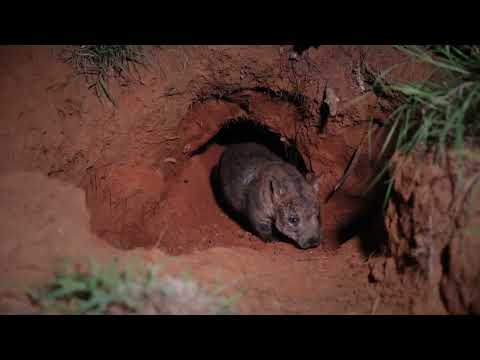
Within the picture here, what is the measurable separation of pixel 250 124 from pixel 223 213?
61.9 inches

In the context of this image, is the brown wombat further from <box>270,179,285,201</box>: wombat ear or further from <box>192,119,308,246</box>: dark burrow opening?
<box>192,119,308,246</box>: dark burrow opening

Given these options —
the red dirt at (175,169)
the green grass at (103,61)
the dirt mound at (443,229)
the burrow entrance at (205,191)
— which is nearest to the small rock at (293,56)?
the red dirt at (175,169)

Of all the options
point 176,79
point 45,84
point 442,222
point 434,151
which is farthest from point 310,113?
point 45,84

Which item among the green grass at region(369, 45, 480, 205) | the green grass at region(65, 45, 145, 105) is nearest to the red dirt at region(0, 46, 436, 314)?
the green grass at region(65, 45, 145, 105)

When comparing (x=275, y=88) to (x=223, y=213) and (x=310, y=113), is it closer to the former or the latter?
(x=310, y=113)

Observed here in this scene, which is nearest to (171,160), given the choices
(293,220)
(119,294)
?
(293,220)

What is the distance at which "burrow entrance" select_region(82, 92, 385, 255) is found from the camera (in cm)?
473

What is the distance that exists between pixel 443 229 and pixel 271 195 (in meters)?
2.48

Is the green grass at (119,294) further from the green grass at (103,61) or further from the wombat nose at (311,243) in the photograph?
the green grass at (103,61)

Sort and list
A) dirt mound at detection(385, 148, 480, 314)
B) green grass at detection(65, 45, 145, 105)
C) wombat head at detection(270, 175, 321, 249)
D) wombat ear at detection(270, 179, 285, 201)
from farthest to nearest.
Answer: wombat ear at detection(270, 179, 285, 201) < wombat head at detection(270, 175, 321, 249) < green grass at detection(65, 45, 145, 105) < dirt mound at detection(385, 148, 480, 314)

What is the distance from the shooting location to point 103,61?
445cm

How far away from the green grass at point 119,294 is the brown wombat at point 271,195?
2269 mm

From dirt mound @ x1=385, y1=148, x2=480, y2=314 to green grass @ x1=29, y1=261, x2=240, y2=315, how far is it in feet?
4.93

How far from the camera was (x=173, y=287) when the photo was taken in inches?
93.8
